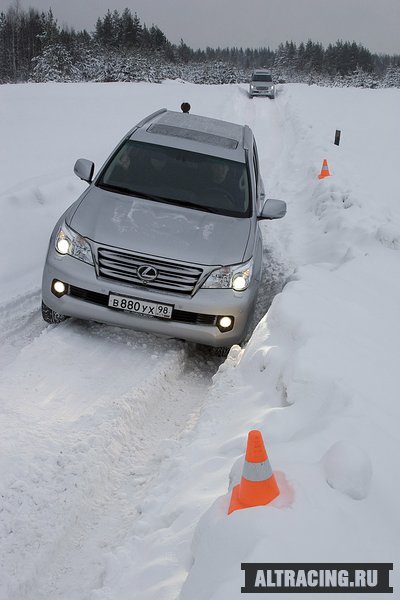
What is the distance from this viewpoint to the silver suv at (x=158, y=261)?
4871mm

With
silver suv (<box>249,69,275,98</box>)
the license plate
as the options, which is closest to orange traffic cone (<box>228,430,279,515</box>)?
the license plate

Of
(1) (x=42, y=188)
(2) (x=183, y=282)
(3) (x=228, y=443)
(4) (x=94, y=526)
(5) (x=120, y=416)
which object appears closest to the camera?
(4) (x=94, y=526)

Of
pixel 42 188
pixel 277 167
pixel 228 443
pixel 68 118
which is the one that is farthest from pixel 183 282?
pixel 68 118

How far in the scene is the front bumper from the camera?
486 cm

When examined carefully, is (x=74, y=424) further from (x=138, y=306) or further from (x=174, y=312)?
(x=174, y=312)

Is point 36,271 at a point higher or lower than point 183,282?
lower

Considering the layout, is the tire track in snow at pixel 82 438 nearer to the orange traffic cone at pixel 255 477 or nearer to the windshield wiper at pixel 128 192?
the orange traffic cone at pixel 255 477

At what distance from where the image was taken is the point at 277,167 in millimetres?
15742

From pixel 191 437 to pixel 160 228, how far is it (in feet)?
6.74

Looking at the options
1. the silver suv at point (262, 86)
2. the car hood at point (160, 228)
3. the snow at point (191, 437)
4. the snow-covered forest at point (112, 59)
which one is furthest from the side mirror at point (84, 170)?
the snow-covered forest at point (112, 59)

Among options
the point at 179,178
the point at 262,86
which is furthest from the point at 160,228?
the point at 262,86

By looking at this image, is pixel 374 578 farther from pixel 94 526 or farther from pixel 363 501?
pixel 94 526

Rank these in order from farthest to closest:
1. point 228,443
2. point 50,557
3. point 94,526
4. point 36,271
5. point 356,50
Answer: point 356,50 < point 36,271 < point 228,443 < point 94,526 < point 50,557

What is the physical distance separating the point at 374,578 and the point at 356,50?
370ft
